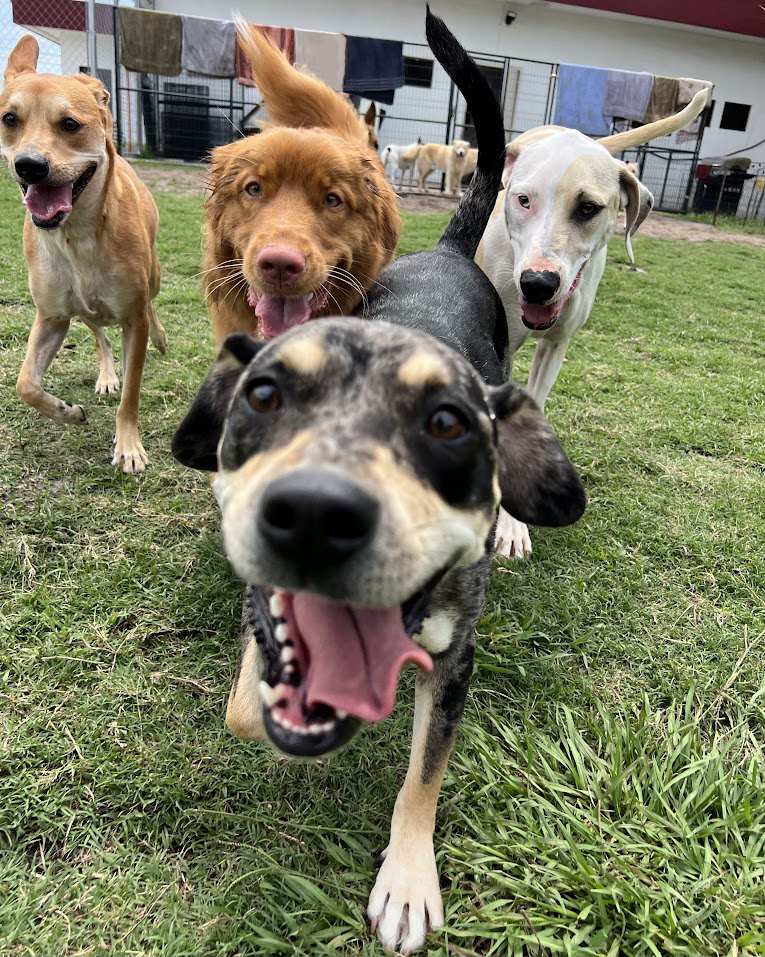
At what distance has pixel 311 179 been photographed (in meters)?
3.02

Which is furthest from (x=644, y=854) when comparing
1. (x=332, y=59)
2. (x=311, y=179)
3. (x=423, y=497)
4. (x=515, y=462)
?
(x=332, y=59)

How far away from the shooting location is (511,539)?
3373mm

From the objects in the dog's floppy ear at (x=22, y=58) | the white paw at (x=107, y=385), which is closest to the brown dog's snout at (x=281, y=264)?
the white paw at (x=107, y=385)

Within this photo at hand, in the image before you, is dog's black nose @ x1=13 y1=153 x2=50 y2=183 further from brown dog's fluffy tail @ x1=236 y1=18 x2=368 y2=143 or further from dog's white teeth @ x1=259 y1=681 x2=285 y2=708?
dog's white teeth @ x1=259 y1=681 x2=285 y2=708

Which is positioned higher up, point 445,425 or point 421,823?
point 445,425

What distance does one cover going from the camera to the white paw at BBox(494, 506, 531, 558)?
11.0 feet

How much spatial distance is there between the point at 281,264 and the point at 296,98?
1526 millimetres

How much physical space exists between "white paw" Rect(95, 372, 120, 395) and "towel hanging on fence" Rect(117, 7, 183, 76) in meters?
13.7

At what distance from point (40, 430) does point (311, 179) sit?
2.17m

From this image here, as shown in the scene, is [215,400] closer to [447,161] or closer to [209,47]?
[209,47]

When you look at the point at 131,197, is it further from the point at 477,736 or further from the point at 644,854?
the point at 644,854

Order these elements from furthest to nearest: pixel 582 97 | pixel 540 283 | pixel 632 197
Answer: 1. pixel 582 97
2. pixel 632 197
3. pixel 540 283

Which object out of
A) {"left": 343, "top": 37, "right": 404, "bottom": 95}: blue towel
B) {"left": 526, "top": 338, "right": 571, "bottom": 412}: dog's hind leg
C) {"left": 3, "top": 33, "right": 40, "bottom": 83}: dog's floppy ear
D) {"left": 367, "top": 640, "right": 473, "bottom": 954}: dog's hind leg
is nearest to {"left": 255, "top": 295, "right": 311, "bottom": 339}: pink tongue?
{"left": 526, "top": 338, "right": 571, "bottom": 412}: dog's hind leg

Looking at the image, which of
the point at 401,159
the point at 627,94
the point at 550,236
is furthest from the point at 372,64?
the point at 550,236
